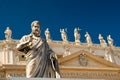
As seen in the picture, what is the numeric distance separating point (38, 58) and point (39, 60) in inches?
2.2

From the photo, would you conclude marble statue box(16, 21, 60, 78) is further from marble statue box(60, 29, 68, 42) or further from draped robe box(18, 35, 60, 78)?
marble statue box(60, 29, 68, 42)

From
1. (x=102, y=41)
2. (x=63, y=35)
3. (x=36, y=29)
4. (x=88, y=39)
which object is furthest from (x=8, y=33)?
(x=36, y=29)

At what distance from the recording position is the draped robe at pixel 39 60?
23.2 feet

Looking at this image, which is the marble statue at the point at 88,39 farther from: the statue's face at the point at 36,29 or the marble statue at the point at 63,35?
the statue's face at the point at 36,29

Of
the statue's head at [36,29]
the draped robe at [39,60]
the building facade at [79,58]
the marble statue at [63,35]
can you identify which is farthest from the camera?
the marble statue at [63,35]

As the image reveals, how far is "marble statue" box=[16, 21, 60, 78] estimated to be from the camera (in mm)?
7074

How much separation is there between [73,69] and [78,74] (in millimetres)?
692

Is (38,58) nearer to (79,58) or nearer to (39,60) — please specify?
(39,60)

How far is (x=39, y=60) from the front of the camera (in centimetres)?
723

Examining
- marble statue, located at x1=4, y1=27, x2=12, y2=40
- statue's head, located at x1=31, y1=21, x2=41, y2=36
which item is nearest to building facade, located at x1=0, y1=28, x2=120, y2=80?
marble statue, located at x1=4, y1=27, x2=12, y2=40

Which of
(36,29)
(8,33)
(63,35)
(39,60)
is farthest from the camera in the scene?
(63,35)

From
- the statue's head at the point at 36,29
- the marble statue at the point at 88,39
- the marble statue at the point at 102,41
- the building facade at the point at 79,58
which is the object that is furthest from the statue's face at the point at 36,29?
the marble statue at the point at 102,41

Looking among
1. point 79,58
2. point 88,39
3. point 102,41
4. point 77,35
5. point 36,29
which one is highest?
point 77,35

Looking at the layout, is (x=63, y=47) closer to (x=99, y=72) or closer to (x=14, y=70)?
(x=99, y=72)
